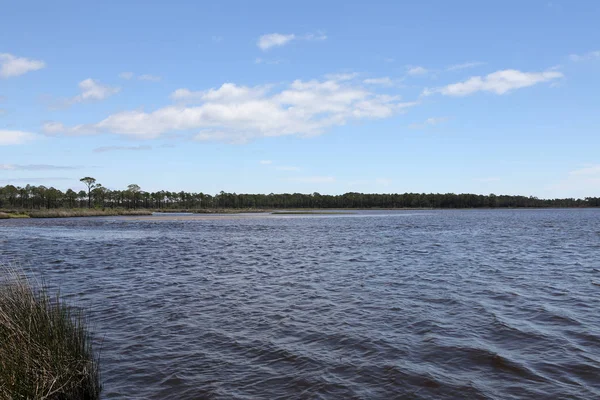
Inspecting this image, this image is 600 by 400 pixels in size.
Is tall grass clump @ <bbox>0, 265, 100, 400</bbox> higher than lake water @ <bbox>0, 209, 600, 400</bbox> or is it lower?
higher

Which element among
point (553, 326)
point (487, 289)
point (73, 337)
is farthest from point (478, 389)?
point (487, 289)

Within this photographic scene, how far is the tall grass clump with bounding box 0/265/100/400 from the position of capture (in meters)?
7.18

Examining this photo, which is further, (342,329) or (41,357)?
(342,329)

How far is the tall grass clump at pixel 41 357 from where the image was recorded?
7.18 m

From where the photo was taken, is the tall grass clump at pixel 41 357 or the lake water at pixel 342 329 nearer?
the tall grass clump at pixel 41 357

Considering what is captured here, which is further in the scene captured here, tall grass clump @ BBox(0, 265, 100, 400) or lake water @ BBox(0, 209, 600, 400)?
lake water @ BBox(0, 209, 600, 400)

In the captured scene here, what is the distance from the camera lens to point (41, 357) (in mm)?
8000

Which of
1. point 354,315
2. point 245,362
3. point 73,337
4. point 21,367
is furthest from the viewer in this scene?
point 354,315

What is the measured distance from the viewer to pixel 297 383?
31.5ft

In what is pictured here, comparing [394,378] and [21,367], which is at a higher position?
[21,367]

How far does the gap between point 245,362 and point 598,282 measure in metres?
20.9

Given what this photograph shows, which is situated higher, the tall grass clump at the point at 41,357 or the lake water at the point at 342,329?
the tall grass clump at the point at 41,357

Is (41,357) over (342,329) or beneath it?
over

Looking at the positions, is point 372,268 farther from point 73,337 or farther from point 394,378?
point 73,337
